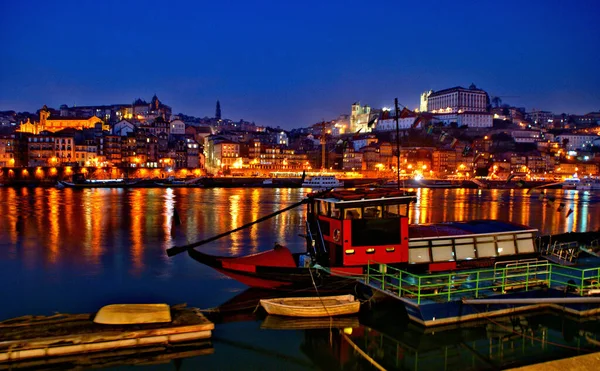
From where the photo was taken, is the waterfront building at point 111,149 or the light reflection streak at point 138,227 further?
the waterfront building at point 111,149

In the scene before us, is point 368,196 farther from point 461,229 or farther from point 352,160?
point 352,160

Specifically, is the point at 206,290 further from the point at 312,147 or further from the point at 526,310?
the point at 312,147

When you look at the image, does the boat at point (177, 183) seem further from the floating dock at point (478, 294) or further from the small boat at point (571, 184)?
the floating dock at point (478, 294)

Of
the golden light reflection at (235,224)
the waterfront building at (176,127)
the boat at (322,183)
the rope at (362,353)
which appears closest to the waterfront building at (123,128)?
the waterfront building at (176,127)

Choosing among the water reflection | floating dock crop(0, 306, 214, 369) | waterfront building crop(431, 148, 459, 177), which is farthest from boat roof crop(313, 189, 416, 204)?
waterfront building crop(431, 148, 459, 177)

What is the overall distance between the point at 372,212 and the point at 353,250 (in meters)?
1.18

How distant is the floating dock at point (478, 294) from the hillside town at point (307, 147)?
66178 millimetres

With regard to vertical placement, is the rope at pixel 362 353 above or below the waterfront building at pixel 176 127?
below

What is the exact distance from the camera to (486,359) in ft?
33.5

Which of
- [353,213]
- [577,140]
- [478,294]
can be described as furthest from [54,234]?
[577,140]

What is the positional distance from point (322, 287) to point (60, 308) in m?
7.34

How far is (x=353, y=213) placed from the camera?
13188mm

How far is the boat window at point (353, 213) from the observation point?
13.1 metres

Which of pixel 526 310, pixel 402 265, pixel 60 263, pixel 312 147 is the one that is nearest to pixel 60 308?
pixel 60 263
